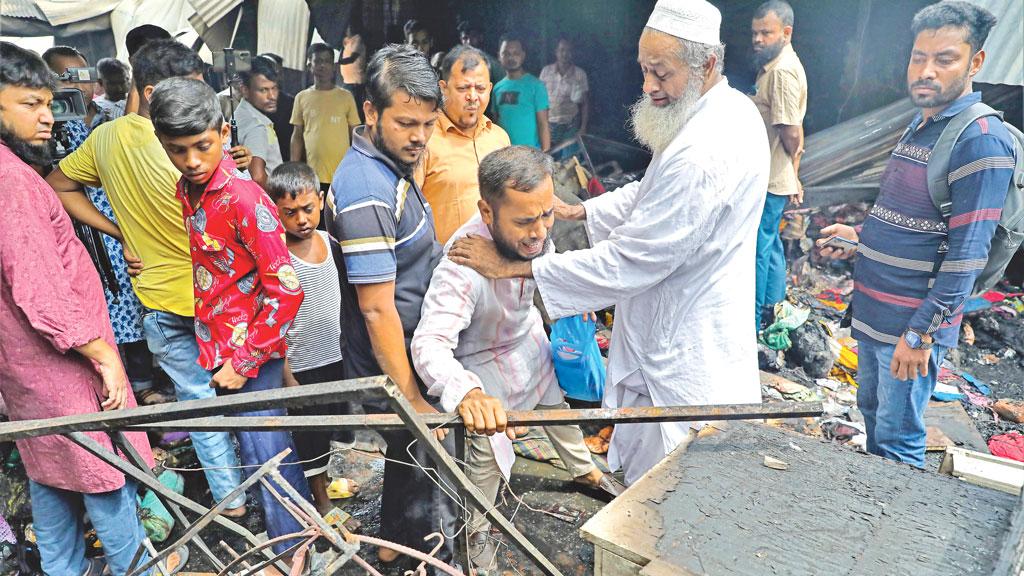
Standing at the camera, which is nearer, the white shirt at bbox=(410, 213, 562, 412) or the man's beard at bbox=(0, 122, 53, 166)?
the white shirt at bbox=(410, 213, 562, 412)

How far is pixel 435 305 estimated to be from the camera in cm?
238

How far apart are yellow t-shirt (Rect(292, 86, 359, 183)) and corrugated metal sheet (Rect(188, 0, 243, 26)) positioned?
1.01 meters

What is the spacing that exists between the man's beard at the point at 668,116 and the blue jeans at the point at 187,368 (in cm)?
252

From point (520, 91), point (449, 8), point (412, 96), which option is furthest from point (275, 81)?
point (412, 96)

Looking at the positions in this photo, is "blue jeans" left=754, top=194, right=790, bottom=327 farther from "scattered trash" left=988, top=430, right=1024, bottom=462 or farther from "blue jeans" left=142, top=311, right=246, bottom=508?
"blue jeans" left=142, top=311, right=246, bottom=508

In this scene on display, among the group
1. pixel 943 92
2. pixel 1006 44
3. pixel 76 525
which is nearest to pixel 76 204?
pixel 76 525

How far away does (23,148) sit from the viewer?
2.55 m

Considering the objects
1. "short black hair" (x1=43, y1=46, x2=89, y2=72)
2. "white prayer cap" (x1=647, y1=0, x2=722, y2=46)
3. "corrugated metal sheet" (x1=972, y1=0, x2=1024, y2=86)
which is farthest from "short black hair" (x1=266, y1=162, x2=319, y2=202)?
"corrugated metal sheet" (x1=972, y1=0, x2=1024, y2=86)

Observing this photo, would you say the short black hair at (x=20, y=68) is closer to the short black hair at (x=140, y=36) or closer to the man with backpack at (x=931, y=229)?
the short black hair at (x=140, y=36)

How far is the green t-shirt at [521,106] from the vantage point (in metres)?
6.21

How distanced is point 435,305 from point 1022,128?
6.45 m

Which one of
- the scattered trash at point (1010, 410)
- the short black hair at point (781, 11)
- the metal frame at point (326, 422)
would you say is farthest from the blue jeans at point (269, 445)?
the scattered trash at point (1010, 410)

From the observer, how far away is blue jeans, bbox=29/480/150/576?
2.66 metres

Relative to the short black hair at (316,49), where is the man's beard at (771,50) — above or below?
below
